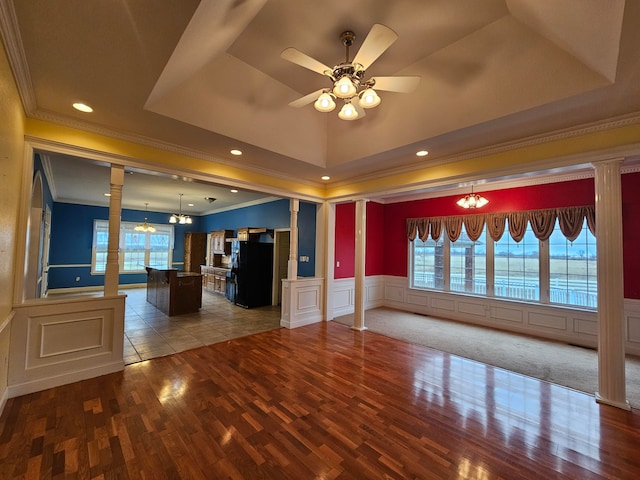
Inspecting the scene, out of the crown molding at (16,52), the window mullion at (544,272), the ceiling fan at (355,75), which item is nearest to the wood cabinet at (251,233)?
the crown molding at (16,52)

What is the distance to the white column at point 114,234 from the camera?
3133 mm

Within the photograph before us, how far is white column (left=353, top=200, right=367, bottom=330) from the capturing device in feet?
16.1

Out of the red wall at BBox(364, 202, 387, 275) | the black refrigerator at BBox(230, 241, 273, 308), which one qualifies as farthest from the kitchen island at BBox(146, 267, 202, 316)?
the red wall at BBox(364, 202, 387, 275)

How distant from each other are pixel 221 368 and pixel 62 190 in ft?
24.2

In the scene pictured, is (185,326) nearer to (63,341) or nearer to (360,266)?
(63,341)

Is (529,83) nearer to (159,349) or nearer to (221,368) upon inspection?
(221,368)

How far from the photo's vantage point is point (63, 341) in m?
2.84

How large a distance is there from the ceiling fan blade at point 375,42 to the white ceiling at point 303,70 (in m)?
0.57

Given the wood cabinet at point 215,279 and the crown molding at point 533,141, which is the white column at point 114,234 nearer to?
the crown molding at point 533,141

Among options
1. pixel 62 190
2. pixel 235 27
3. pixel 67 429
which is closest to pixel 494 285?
pixel 235 27

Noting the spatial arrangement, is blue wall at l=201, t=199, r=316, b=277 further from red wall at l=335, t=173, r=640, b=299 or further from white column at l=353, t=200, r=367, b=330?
white column at l=353, t=200, r=367, b=330

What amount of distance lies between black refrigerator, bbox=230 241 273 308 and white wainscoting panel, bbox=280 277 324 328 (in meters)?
1.70

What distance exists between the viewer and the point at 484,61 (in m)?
2.52

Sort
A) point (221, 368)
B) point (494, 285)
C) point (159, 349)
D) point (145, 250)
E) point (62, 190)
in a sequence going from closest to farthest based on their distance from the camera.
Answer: point (221, 368), point (159, 349), point (494, 285), point (62, 190), point (145, 250)
